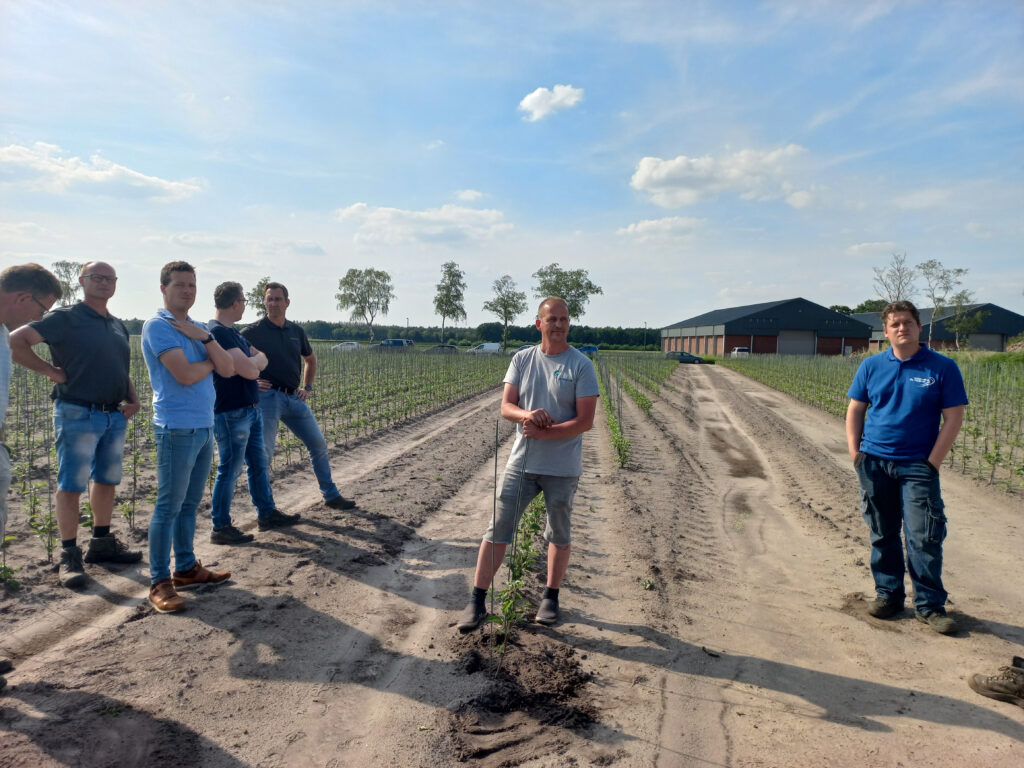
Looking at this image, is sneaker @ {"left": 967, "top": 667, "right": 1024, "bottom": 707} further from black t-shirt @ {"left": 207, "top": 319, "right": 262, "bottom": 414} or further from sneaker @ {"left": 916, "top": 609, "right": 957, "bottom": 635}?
black t-shirt @ {"left": 207, "top": 319, "right": 262, "bottom": 414}

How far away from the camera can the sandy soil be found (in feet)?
7.61

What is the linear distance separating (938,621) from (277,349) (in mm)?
4855

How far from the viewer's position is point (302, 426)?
5051 millimetres

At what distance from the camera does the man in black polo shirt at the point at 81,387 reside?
11.6 ft

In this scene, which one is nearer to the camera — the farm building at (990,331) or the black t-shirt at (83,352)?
the black t-shirt at (83,352)

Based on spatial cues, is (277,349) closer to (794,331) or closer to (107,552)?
(107,552)

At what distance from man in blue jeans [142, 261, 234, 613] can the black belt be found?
26.2 inches

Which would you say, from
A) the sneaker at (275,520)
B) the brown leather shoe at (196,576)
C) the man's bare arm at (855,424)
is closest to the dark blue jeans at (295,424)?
the sneaker at (275,520)

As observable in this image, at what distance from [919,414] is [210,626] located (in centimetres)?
409

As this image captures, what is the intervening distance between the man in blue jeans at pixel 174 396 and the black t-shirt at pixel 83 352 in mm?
613

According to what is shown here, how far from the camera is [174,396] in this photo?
127 inches

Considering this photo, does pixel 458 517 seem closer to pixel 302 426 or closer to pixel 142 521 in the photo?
pixel 302 426

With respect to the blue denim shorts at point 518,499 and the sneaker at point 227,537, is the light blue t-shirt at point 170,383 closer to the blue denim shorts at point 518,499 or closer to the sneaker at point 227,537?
the sneaker at point 227,537

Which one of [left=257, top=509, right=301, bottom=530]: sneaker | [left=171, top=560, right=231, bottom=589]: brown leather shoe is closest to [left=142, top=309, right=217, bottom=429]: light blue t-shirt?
[left=171, top=560, right=231, bottom=589]: brown leather shoe
